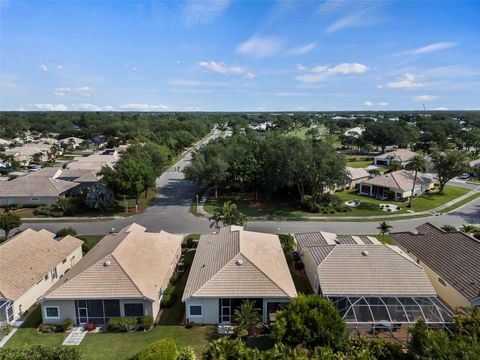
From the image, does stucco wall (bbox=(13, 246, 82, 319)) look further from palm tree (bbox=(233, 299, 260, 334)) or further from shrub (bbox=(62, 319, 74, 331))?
palm tree (bbox=(233, 299, 260, 334))

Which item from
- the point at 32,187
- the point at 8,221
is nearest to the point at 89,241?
→ the point at 8,221

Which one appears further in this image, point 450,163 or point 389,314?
point 450,163

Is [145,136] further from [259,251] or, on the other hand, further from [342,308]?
[342,308]

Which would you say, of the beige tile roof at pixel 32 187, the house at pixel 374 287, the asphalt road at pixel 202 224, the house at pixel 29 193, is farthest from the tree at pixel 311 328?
the beige tile roof at pixel 32 187

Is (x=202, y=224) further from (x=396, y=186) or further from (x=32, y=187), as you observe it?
(x=396, y=186)

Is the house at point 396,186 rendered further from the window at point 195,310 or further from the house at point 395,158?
the window at point 195,310

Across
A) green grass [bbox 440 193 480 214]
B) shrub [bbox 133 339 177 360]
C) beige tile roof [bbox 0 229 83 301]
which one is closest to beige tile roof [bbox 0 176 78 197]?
beige tile roof [bbox 0 229 83 301]
